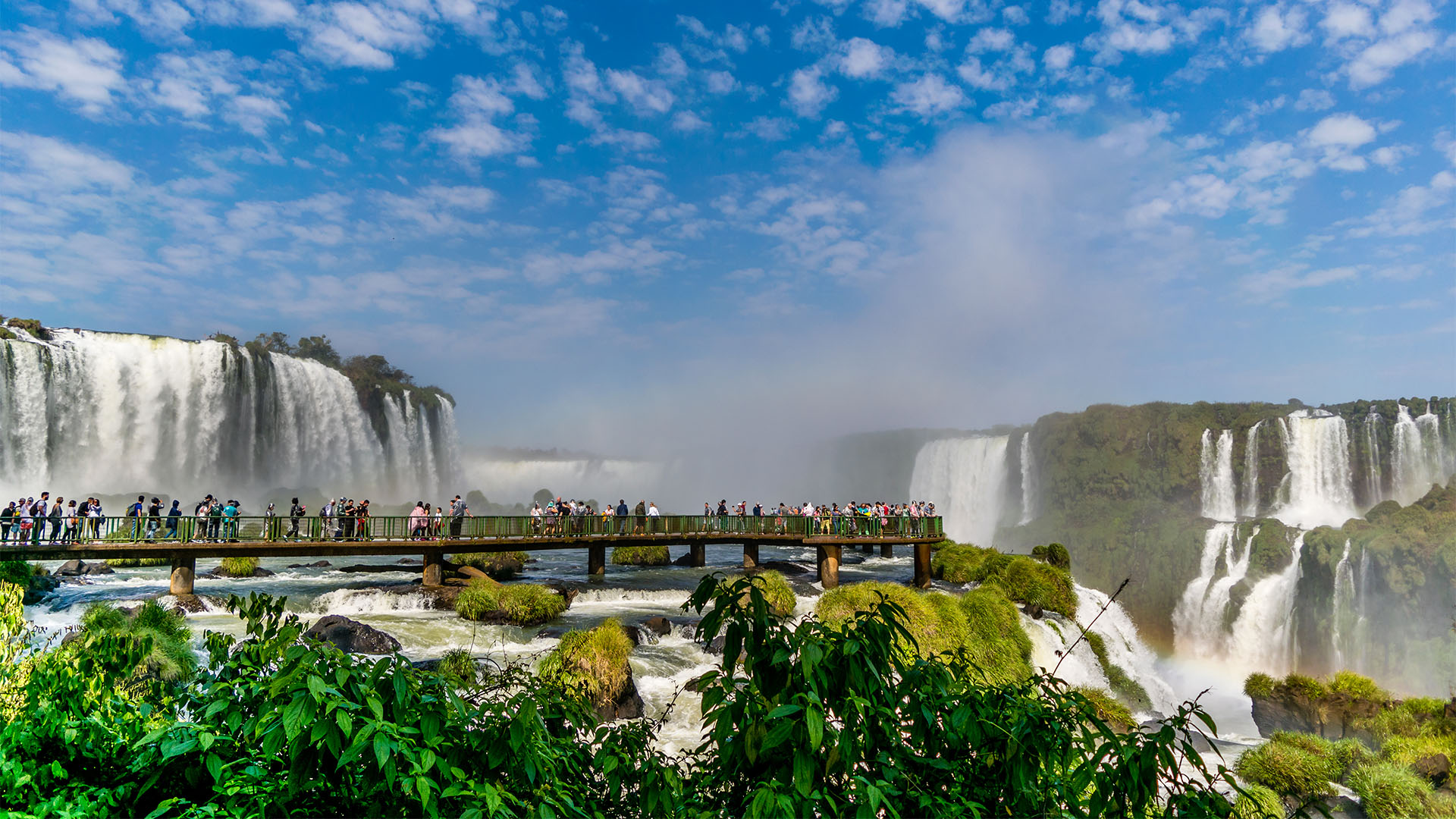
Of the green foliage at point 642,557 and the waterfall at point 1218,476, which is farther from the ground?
the waterfall at point 1218,476

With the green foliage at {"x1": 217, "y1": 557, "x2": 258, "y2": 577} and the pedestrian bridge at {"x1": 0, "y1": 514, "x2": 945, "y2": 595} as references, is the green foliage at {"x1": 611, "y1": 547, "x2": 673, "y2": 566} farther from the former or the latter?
the green foliage at {"x1": 217, "y1": 557, "x2": 258, "y2": 577}

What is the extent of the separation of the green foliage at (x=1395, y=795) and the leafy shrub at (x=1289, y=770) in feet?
1.88

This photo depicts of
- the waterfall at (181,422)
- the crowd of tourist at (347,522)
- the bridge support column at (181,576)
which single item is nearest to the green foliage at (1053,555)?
the crowd of tourist at (347,522)

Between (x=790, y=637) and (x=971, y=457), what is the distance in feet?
207

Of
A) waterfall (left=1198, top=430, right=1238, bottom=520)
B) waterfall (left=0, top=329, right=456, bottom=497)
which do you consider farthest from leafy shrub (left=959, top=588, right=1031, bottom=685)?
waterfall (left=0, top=329, right=456, bottom=497)

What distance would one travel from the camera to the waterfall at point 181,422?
1394 inches

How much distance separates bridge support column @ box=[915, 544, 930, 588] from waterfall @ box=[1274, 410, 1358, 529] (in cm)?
2831

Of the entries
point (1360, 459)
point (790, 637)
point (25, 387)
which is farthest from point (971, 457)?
point (790, 637)

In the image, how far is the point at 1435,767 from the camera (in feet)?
46.8

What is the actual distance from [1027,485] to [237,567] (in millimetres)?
54421

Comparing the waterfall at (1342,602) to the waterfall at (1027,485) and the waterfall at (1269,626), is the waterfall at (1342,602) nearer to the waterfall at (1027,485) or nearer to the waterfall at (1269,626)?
the waterfall at (1269,626)

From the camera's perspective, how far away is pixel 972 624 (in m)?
17.9

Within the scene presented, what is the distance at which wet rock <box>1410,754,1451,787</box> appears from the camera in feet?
46.3

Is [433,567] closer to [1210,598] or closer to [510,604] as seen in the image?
[510,604]
